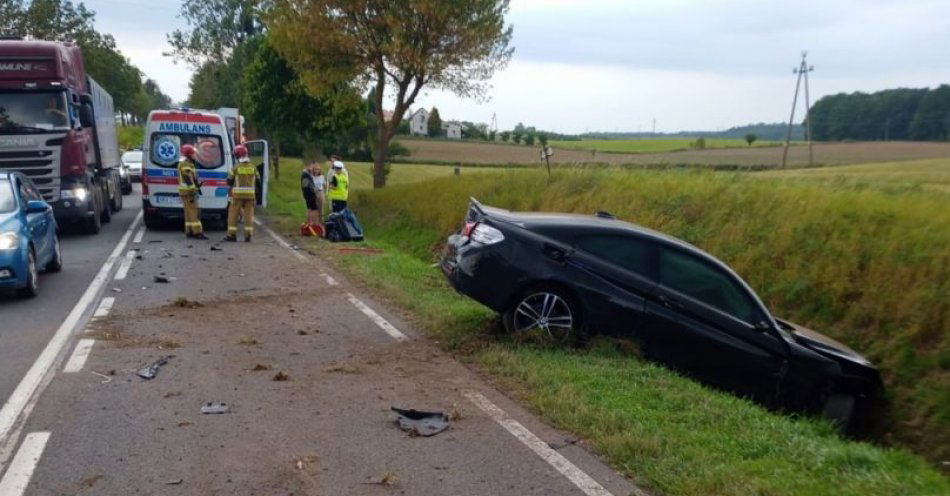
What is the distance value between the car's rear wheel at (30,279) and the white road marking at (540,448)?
267 inches

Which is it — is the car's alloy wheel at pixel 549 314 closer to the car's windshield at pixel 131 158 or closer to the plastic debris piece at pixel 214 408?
the plastic debris piece at pixel 214 408

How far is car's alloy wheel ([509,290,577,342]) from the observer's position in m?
8.96

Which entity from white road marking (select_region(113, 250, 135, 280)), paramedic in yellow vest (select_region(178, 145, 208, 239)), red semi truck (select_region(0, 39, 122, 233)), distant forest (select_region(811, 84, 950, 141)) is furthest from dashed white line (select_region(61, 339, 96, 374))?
distant forest (select_region(811, 84, 950, 141))

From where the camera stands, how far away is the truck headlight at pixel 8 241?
11016mm

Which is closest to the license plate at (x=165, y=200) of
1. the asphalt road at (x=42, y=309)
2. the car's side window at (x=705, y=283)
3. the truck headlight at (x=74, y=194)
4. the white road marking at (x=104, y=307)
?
the truck headlight at (x=74, y=194)

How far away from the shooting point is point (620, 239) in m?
9.18

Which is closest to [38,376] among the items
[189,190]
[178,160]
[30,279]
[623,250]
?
[30,279]

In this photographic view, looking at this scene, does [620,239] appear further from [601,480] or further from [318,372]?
[601,480]

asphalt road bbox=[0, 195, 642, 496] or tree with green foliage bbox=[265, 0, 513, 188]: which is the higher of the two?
tree with green foliage bbox=[265, 0, 513, 188]

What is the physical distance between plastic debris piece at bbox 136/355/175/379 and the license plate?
13.2 metres

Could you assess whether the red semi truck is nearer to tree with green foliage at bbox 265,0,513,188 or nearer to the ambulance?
the ambulance

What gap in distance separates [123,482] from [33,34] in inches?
1928

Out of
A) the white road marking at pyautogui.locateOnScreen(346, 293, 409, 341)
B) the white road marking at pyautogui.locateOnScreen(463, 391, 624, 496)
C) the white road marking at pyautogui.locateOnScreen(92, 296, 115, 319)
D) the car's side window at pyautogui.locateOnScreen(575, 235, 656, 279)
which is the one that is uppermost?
the car's side window at pyautogui.locateOnScreen(575, 235, 656, 279)

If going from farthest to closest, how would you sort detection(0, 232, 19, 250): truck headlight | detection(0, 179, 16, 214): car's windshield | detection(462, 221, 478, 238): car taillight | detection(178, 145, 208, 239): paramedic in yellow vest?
detection(178, 145, 208, 239): paramedic in yellow vest → detection(0, 179, 16, 214): car's windshield → detection(0, 232, 19, 250): truck headlight → detection(462, 221, 478, 238): car taillight
